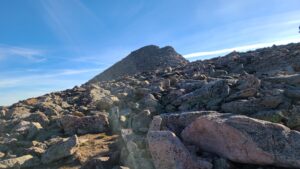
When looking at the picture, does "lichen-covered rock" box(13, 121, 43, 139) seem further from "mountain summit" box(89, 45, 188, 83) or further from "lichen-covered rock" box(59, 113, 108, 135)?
"mountain summit" box(89, 45, 188, 83)

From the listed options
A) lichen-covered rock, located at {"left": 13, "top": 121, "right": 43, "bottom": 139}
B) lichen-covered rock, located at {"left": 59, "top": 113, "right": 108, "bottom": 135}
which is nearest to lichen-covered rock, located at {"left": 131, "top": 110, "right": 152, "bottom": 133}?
lichen-covered rock, located at {"left": 59, "top": 113, "right": 108, "bottom": 135}

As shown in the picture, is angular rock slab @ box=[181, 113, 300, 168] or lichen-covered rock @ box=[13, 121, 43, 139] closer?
angular rock slab @ box=[181, 113, 300, 168]

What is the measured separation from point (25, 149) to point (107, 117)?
4.94 meters

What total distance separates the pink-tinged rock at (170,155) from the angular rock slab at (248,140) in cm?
81

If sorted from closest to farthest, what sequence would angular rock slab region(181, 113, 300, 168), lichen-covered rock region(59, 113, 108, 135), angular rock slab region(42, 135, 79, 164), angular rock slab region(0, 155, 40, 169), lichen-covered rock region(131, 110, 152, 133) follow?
angular rock slab region(181, 113, 300, 168) < angular rock slab region(0, 155, 40, 169) < angular rock slab region(42, 135, 79, 164) < lichen-covered rock region(131, 110, 152, 133) < lichen-covered rock region(59, 113, 108, 135)

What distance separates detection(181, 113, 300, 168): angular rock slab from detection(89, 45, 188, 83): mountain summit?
176ft

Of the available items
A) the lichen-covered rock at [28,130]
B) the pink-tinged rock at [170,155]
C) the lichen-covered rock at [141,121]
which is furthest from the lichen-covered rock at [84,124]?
the pink-tinged rock at [170,155]

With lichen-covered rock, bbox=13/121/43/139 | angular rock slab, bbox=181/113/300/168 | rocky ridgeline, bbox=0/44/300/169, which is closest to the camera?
angular rock slab, bbox=181/113/300/168

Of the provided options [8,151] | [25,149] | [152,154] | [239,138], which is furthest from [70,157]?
[239,138]

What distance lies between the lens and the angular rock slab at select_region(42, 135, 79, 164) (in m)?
11.6

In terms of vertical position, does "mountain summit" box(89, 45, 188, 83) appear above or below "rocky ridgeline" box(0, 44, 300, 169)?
above

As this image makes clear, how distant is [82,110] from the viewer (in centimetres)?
1972

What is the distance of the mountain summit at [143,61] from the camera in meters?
65.3

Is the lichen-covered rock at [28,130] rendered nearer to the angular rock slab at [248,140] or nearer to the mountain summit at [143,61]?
the angular rock slab at [248,140]
